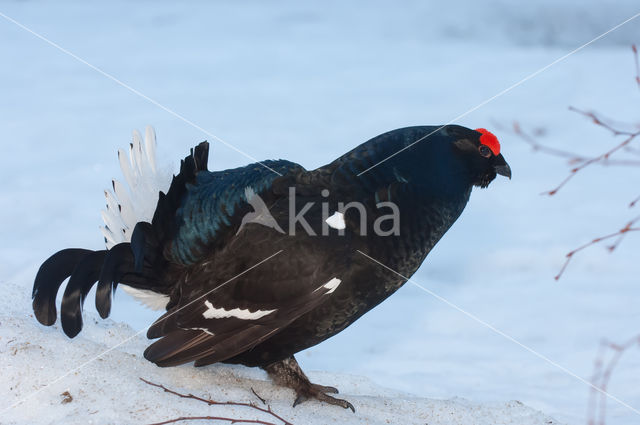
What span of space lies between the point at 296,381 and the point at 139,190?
1109mm

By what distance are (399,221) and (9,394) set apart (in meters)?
1.63

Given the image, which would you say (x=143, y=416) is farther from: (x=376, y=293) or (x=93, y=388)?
(x=376, y=293)

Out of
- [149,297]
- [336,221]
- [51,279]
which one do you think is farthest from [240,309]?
[51,279]

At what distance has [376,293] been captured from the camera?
103 inches

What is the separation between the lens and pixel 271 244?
2539 millimetres

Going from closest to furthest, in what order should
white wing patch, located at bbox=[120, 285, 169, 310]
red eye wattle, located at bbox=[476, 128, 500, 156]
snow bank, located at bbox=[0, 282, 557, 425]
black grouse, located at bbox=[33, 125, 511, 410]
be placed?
1. snow bank, located at bbox=[0, 282, 557, 425]
2. black grouse, located at bbox=[33, 125, 511, 410]
3. red eye wattle, located at bbox=[476, 128, 500, 156]
4. white wing patch, located at bbox=[120, 285, 169, 310]

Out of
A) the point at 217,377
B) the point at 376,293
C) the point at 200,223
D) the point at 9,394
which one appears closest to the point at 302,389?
the point at 217,377

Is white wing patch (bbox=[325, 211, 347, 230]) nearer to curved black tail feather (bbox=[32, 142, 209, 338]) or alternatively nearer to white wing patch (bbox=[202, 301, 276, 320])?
white wing patch (bbox=[202, 301, 276, 320])

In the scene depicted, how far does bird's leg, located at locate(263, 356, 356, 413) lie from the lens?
9.40 feet

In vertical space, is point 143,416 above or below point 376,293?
below

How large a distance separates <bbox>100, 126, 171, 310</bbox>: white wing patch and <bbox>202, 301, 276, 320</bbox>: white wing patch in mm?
422

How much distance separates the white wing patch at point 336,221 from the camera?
254 centimetres

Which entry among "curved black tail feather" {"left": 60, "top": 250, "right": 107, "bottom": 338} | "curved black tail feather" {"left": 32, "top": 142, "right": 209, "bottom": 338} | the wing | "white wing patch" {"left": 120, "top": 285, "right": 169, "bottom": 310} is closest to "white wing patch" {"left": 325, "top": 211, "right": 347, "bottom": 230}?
the wing

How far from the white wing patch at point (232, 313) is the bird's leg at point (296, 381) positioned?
0.44m
